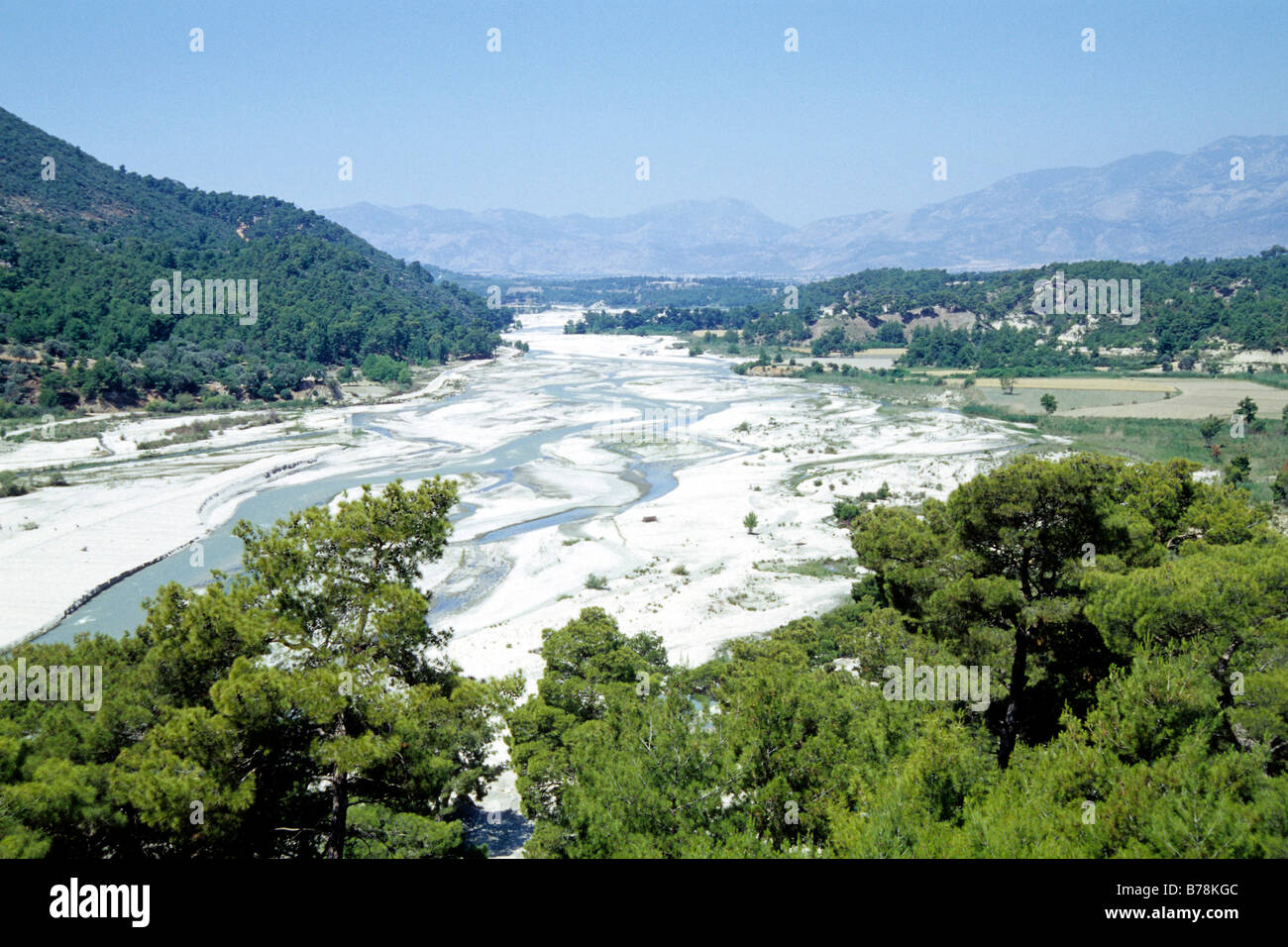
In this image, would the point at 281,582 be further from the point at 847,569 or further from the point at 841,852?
the point at 847,569

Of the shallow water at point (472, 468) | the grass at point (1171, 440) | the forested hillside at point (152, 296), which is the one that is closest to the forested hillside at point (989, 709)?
the shallow water at point (472, 468)

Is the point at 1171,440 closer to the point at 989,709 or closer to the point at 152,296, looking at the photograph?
the point at 989,709

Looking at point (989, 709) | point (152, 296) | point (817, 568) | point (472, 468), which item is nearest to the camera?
point (989, 709)

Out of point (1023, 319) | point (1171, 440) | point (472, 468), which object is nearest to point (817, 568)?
point (472, 468)

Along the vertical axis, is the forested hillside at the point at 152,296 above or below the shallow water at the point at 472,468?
above

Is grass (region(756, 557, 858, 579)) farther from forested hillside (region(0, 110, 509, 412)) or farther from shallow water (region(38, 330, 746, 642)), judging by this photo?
forested hillside (region(0, 110, 509, 412))

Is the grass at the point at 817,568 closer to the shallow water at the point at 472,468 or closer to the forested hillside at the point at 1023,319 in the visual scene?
the shallow water at the point at 472,468

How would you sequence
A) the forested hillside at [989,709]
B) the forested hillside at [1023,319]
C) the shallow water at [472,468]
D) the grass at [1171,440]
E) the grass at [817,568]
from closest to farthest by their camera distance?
the forested hillside at [989,709], the shallow water at [472,468], the grass at [817,568], the grass at [1171,440], the forested hillside at [1023,319]

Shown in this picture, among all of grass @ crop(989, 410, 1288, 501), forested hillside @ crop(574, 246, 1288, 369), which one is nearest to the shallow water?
grass @ crop(989, 410, 1288, 501)
